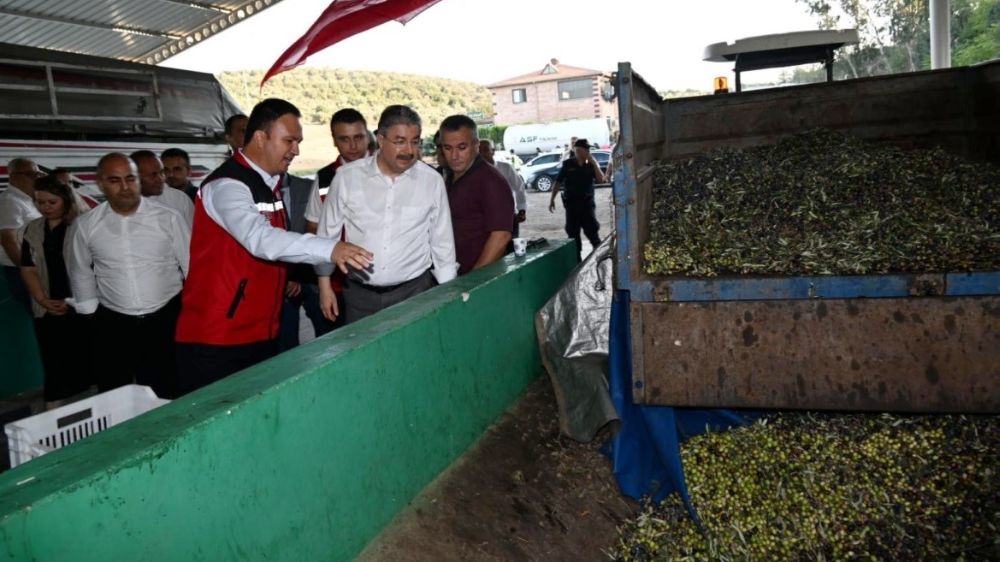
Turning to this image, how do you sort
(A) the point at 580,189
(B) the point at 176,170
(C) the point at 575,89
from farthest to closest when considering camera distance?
(C) the point at 575,89
(A) the point at 580,189
(B) the point at 176,170

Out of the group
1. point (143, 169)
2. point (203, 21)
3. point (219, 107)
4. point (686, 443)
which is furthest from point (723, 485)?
point (203, 21)

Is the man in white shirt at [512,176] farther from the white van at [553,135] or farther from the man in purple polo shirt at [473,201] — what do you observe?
the white van at [553,135]

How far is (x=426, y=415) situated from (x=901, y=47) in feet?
62.0

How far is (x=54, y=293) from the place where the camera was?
4621 mm

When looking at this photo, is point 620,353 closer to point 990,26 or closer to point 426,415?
point 426,415

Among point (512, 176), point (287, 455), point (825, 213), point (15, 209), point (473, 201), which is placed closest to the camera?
point (287, 455)

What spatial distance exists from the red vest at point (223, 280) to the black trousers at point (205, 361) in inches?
1.2

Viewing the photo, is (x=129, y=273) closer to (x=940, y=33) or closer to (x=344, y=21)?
(x=344, y=21)

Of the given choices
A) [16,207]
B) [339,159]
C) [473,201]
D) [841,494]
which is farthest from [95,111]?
[841,494]

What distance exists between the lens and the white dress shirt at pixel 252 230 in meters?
2.74

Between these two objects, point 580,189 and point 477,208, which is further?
point 580,189

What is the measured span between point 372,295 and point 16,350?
13.7 feet

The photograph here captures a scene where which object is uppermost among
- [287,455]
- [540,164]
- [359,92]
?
[359,92]

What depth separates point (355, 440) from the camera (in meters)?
2.57
